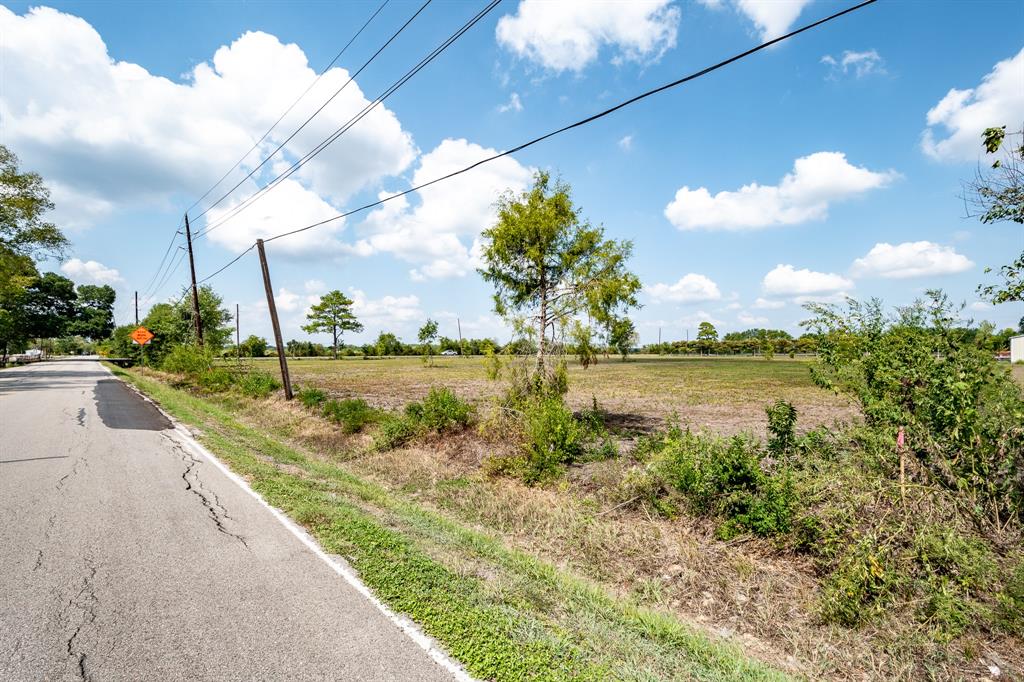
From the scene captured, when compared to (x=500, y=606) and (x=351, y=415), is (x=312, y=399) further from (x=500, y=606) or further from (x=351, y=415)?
(x=500, y=606)

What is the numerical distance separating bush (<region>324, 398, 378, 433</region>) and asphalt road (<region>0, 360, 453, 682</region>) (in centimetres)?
433

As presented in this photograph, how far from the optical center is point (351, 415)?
1227 cm

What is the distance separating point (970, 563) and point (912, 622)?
878mm

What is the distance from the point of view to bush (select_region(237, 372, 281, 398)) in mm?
18375

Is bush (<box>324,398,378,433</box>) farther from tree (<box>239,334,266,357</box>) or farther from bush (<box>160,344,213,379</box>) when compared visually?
tree (<box>239,334,266,357</box>)

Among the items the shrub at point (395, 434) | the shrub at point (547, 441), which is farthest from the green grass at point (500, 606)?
the shrub at point (395, 434)

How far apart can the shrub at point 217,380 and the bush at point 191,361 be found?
4.57 ft

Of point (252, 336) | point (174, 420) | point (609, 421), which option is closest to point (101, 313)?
point (252, 336)

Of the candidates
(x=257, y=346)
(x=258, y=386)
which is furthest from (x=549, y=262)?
(x=257, y=346)

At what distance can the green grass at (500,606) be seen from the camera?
10.9 feet

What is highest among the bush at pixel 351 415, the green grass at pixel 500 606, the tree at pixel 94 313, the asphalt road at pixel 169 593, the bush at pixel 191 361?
the tree at pixel 94 313

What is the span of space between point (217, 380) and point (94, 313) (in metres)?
118

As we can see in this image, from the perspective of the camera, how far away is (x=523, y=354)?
1033cm

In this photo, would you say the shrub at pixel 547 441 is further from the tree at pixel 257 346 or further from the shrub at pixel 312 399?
the tree at pixel 257 346
